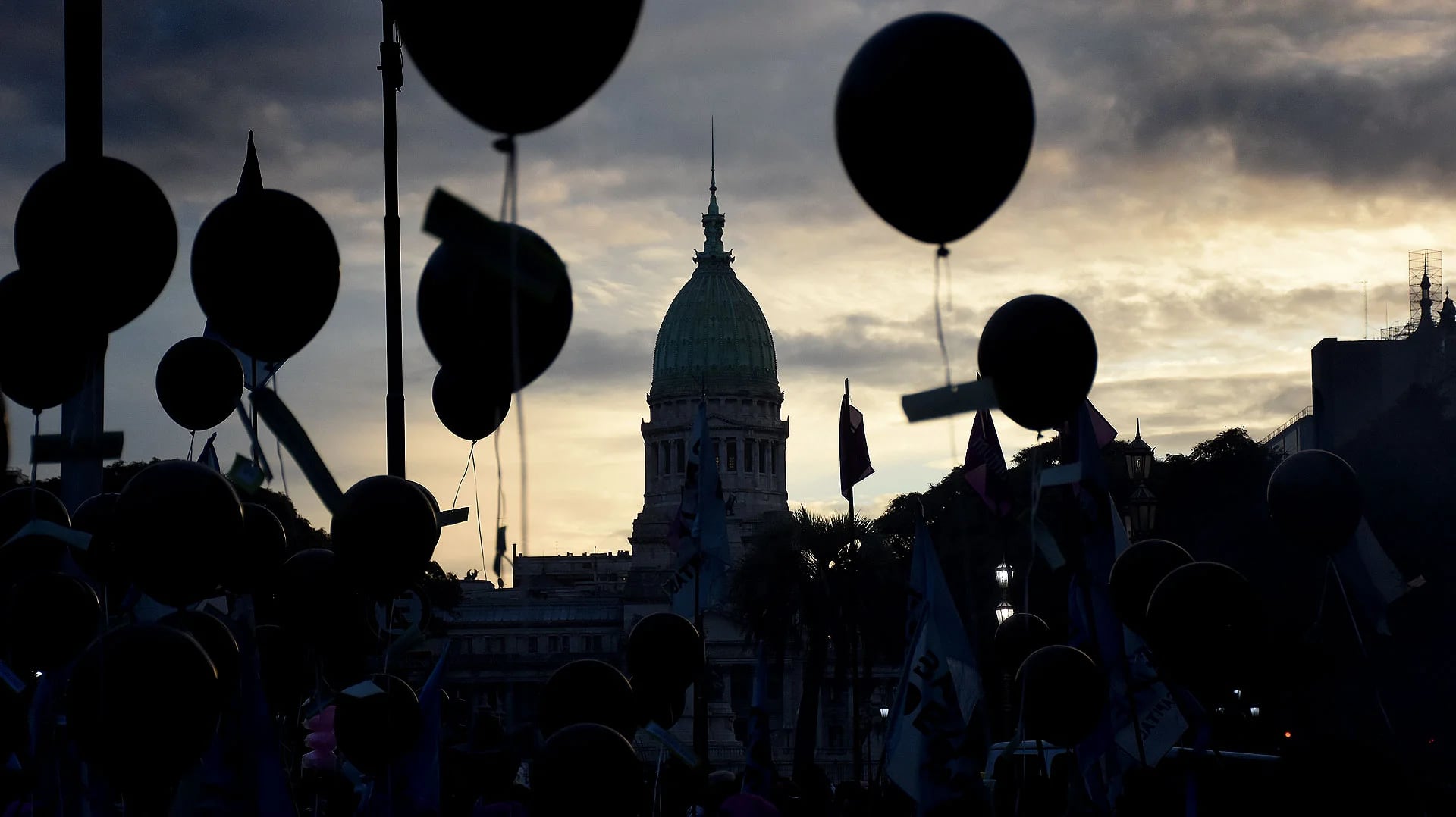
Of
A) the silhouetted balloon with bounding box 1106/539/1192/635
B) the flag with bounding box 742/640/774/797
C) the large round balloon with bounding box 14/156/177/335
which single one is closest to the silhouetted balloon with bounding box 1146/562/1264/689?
the silhouetted balloon with bounding box 1106/539/1192/635

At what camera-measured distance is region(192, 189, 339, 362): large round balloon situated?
8.76 m

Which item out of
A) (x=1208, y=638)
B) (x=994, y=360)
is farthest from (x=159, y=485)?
(x=1208, y=638)

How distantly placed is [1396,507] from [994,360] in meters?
31.7

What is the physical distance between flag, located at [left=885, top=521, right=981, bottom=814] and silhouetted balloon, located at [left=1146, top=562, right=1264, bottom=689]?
148cm

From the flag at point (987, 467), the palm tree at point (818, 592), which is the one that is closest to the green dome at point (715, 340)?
the palm tree at point (818, 592)

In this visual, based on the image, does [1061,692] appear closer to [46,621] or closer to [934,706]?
[934,706]

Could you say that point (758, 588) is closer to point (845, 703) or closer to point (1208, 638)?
point (845, 703)

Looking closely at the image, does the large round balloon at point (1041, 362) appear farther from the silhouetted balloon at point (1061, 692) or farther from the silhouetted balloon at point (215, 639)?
the silhouetted balloon at point (215, 639)

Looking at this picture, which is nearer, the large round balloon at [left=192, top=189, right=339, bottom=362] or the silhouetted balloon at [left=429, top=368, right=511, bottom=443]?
the large round balloon at [left=192, top=189, right=339, bottom=362]

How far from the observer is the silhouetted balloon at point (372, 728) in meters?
10.4

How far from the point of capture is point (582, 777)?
8430mm

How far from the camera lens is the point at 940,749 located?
1212 centimetres

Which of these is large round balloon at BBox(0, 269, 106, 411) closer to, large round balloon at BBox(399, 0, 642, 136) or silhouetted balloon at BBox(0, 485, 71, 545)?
silhouetted balloon at BBox(0, 485, 71, 545)

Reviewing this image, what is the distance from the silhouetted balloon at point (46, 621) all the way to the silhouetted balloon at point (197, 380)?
1331 millimetres
